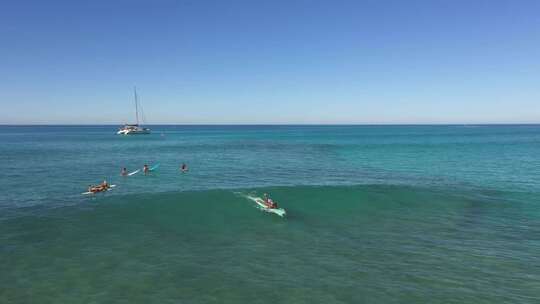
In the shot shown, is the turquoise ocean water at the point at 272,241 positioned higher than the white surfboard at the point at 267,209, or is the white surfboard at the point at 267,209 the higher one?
the white surfboard at the point at 267,209

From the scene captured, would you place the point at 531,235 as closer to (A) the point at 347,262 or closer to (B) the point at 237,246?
(A) the point at 347,262

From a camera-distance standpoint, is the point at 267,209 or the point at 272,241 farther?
the point at 267,209

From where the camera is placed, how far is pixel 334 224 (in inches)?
1446

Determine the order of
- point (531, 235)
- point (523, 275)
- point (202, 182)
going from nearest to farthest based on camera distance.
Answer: point (523, 275) → point (531, 235) → point (202, 182)

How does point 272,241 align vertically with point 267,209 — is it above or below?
below

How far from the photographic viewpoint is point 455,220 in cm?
3725

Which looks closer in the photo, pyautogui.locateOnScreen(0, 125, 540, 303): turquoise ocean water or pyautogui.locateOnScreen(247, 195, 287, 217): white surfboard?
pyautogui.locateOnScreen(0, 125, 540, 303): turquoise ocean water

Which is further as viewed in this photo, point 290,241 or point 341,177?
point 341,177

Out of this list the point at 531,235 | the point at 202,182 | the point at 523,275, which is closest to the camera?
the point at 523,275

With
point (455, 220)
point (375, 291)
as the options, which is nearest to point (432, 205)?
point (455, 220)

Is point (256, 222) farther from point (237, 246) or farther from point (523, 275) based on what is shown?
point (523, 275)

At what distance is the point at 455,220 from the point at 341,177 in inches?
1052

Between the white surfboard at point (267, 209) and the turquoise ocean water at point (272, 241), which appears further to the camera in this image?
the white surfboard at point (267, 209)

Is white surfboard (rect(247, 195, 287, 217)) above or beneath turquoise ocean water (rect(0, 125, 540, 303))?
above
